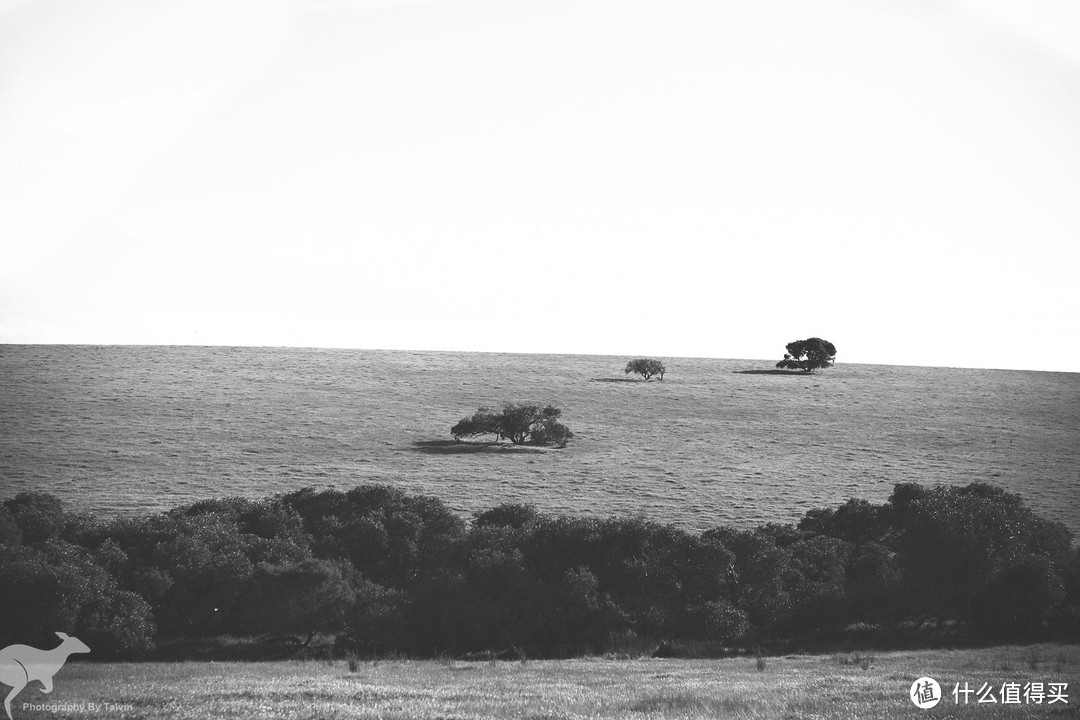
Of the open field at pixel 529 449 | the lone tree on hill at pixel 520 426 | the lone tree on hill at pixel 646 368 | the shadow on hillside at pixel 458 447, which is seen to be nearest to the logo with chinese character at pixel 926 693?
the open field at pixel 529 449

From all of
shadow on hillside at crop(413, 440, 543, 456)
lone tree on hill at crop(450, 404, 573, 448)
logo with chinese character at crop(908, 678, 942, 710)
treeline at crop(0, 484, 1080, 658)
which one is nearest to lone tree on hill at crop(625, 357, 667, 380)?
lone tree on hill at crop(450, 404, 573, 448)

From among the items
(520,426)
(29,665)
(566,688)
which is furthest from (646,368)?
(29,665)

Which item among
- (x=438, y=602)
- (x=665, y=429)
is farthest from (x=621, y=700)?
(x=665, y=429)

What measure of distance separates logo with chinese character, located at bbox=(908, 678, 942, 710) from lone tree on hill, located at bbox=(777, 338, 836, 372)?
318ft

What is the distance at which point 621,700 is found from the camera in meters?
20.8

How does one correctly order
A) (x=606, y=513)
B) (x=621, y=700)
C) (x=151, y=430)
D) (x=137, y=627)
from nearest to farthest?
(x=621, y=700), (x=137, y=627), (x=606, y=513), (x=151, y=430)

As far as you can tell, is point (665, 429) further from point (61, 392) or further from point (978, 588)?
point (61, 392)

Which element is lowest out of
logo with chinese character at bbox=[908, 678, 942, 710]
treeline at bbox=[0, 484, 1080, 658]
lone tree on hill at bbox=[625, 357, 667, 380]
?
treeline at bbox=[0, 484, 1080, 658]

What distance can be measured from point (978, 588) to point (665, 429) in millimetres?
45849

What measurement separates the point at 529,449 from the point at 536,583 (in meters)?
38.7

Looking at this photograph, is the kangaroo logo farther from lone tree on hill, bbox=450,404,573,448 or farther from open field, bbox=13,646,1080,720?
lone tree on hill, bbox=450,404,573,448

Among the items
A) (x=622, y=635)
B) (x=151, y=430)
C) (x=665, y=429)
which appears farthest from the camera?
(x=665, y=429)

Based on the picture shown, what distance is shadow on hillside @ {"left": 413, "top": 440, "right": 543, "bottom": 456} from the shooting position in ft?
238

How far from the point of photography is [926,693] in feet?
67.5
